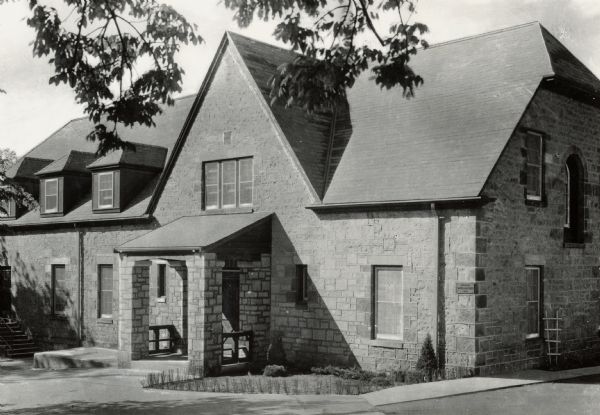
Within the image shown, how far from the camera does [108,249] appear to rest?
2528 cm

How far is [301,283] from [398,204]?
3.99m

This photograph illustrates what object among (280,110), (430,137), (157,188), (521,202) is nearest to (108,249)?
(157,188)

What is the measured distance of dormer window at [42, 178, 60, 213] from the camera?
90.9 feet

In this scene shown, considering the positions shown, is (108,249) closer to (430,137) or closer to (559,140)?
(430,137)

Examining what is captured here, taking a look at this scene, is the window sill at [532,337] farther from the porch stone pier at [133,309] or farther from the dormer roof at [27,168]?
the dormer roof at [27,168]

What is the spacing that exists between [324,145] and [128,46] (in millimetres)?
9583

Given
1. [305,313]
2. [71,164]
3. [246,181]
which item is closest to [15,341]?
[71,164]

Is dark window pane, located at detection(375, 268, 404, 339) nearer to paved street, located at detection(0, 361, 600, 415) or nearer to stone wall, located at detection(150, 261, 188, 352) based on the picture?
paved street, located at detection(0, 361, 600, 415)

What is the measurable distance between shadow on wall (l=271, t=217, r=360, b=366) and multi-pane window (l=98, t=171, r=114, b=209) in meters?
8.09

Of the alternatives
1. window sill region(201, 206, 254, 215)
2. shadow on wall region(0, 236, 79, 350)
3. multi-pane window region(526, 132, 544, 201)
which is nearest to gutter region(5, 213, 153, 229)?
shadow on wall region(0, 236, 79, 350)

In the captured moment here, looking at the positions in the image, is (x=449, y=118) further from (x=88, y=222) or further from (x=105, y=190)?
(x=88, y=222)

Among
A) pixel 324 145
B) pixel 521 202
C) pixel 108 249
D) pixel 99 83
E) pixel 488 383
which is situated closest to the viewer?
pixel 99 83

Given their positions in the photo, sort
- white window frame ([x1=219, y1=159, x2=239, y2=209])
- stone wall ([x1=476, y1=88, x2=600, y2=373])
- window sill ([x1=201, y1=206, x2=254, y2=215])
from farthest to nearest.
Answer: white window frame ([x1=219, y1=159, x2=239, y2=209]), window sill ([x1=201, y1=206, x2=254, y2=215]), stone wall ([x1=476, y1=88, x2=600, y2=373])

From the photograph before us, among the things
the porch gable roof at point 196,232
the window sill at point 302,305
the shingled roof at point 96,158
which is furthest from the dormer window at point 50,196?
the window sill at point 302,305
